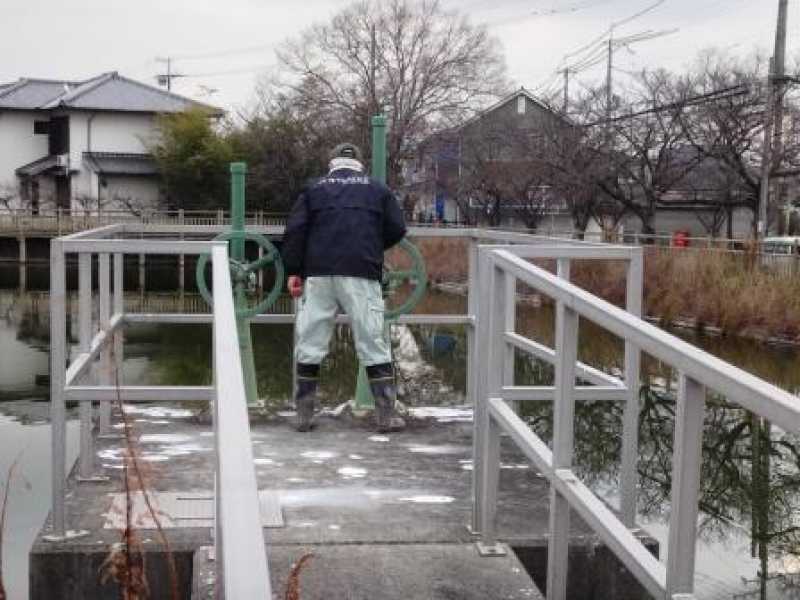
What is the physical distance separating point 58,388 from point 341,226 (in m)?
1.80

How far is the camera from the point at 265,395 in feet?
29.0

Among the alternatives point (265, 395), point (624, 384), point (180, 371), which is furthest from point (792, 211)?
point (624, 384)

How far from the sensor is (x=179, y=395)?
15.1 ft

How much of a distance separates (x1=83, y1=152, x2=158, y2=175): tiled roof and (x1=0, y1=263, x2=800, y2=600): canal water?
32.3 meters

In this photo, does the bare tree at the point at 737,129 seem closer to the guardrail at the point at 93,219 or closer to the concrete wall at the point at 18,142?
the guardrail at the point at 93,219

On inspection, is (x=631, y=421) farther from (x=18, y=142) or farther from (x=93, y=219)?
(x=18, y=142)

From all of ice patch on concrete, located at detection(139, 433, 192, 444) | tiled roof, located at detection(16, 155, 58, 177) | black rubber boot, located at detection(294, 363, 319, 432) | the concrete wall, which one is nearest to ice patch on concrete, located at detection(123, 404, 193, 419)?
ice patch on concrete, located at detection(139, 433, 192, 444)

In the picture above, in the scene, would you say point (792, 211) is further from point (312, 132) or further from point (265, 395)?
point (265, 395)

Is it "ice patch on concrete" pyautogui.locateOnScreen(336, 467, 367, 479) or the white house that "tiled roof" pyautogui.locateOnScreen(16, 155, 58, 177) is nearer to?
the white house

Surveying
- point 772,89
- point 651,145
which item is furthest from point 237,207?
point 651,145

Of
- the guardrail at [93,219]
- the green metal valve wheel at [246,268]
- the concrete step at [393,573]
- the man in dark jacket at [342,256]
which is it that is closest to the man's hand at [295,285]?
the man in dark jacket at [342,256]

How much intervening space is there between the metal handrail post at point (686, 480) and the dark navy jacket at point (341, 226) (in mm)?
3517

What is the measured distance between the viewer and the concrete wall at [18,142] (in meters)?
51.3

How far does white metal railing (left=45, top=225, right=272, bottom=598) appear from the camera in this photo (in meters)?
1.45
